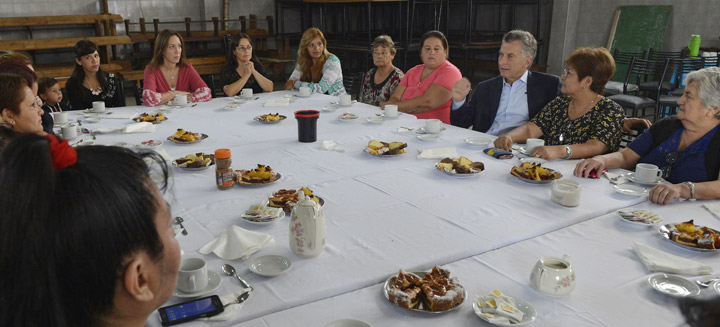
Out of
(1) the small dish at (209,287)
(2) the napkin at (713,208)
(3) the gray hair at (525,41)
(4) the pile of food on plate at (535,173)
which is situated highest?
(3) the gray hair at (525,41)

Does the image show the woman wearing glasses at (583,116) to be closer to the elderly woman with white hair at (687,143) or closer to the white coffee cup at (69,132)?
the elderly woman with white hair at (687,143)

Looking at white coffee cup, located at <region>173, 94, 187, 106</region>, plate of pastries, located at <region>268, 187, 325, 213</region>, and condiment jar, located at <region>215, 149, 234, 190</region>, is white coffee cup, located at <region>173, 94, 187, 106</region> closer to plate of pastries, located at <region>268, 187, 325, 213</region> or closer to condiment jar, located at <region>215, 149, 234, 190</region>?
condiment jar, located at <region>215, 149, 234, 190</region>

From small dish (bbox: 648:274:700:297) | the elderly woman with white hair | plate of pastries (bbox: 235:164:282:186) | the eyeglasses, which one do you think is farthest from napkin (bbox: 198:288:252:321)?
the eyeglasses

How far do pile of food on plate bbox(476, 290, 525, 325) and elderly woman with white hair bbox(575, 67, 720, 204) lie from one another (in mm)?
1120

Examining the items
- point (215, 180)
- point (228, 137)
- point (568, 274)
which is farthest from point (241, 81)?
point (568, 274)

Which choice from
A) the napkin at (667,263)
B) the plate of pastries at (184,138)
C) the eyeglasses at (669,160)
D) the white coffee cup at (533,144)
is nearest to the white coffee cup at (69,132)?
the plate of pastries at (184,138)

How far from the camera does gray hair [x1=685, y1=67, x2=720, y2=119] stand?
2.11m

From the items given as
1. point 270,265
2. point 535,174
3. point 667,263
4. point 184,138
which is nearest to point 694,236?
point 667,263

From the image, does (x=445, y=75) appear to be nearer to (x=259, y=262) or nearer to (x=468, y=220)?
(x=468, y=220)

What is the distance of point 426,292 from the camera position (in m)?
1.23

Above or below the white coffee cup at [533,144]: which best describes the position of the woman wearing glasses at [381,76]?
above

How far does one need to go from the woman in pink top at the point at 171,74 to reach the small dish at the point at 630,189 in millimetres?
3022

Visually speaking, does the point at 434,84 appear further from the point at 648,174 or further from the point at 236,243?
the point at 236,243

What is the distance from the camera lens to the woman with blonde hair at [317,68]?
4520mm
